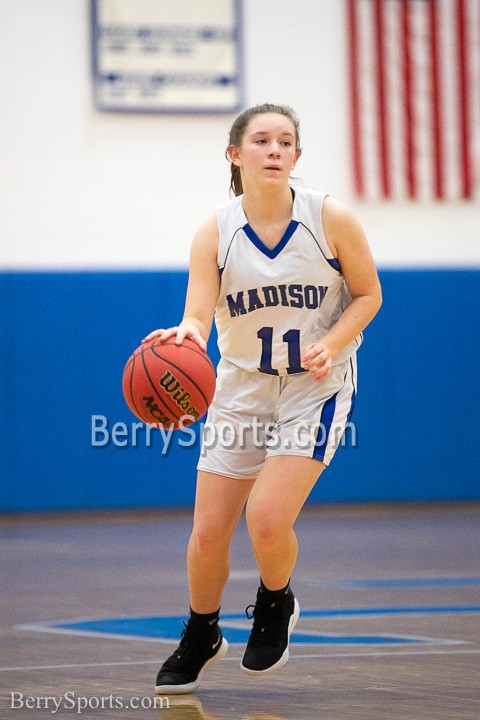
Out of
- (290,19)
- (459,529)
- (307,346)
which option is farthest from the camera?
(290,19)

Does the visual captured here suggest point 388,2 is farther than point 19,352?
Yes

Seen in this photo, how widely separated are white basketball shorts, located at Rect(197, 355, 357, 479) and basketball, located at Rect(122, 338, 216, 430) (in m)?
0.20

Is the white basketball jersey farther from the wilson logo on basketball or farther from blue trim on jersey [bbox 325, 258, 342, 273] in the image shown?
the wilson logo on basketball

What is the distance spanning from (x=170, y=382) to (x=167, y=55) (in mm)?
7468

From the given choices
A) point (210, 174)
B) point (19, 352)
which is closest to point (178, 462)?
point (19, 352)

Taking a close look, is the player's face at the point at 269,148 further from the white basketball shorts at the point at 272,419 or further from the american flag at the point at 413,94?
the american flag at the point at 413,94

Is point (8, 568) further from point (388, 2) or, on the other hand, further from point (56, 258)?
point (388, 2)

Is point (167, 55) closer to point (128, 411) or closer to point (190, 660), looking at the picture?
point (128, 411)

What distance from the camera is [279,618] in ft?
11.1

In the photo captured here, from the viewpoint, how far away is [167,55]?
10.2 meters

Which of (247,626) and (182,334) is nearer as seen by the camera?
(182,334)

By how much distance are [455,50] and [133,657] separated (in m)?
8.05

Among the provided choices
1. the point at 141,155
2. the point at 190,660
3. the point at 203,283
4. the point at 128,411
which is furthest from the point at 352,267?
the point at 141,155

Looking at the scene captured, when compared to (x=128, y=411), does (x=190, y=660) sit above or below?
below
